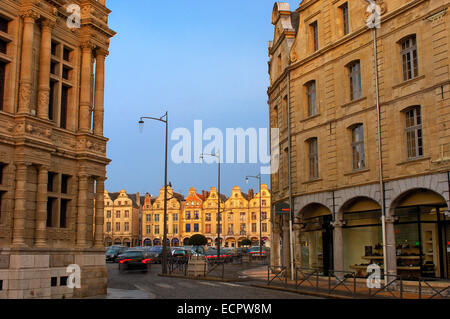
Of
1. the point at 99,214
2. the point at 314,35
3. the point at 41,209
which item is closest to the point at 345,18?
the point at 314,35

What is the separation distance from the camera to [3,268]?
16844mm

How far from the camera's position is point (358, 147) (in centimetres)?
2495

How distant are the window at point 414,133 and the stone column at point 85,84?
43.4 ft

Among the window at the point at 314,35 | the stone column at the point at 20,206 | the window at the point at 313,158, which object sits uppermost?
the window at the point at 314,35

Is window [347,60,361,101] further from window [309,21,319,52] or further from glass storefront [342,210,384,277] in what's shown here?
glass storefront [342,210,384,277]

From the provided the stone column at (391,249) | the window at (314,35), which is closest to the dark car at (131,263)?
the window at (314,35)

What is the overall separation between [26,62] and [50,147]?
119 inches

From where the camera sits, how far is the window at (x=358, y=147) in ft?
80.9

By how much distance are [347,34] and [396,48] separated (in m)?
3.55

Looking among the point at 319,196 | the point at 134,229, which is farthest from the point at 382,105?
the point at 134,229

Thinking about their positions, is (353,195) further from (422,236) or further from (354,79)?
(354,79)

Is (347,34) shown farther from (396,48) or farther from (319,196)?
(319,196)

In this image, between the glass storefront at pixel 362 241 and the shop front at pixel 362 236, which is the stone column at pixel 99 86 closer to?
the shop front at pixel 362 236

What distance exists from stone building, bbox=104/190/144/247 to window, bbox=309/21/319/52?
312 feet
